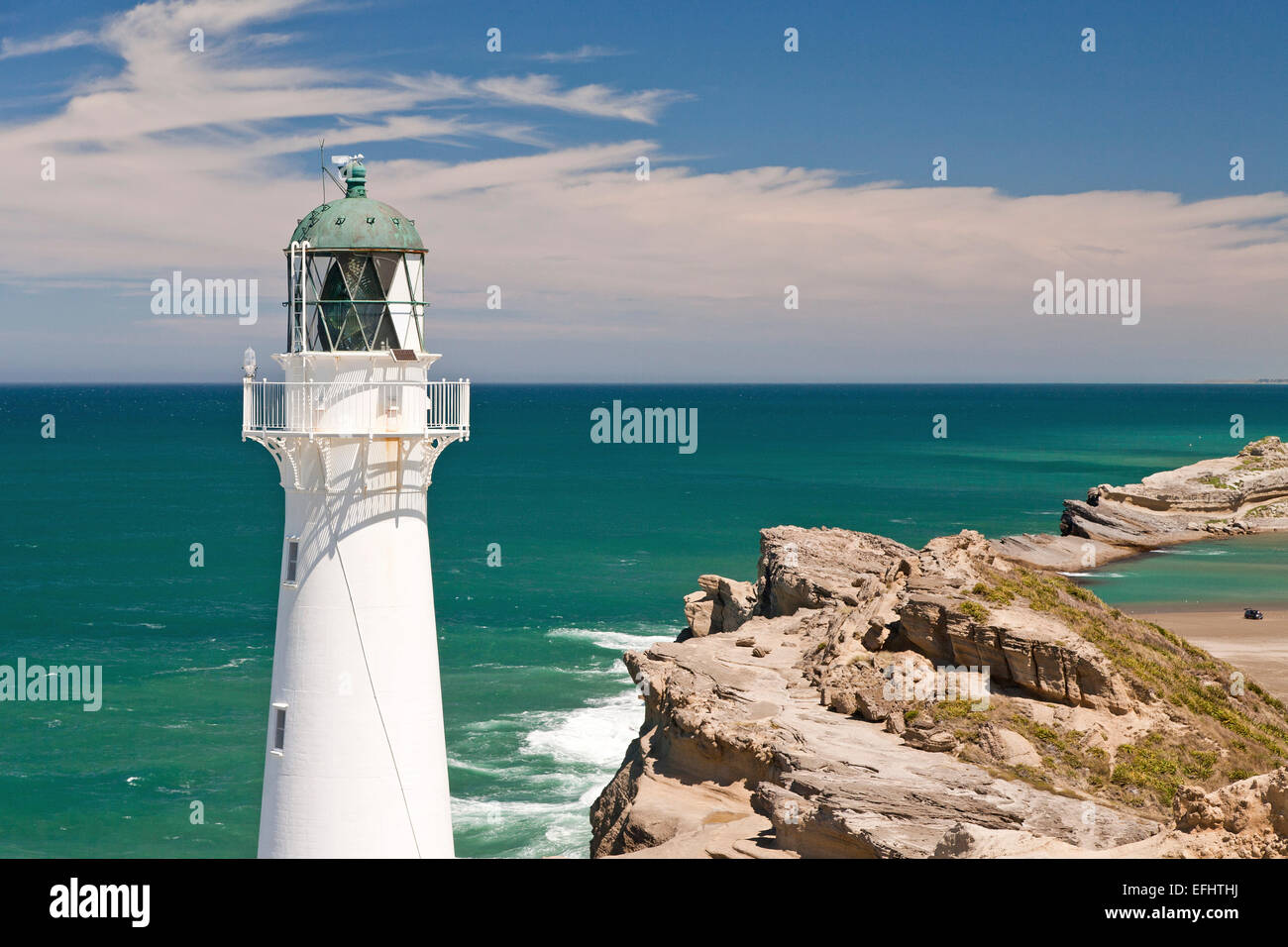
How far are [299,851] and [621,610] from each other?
43.7 metres

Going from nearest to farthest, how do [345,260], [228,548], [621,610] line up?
1. [345,260]
2. [621,610]
3. [228,548]

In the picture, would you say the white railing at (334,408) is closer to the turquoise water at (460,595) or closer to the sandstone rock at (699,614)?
the turquoise water at (460,595)

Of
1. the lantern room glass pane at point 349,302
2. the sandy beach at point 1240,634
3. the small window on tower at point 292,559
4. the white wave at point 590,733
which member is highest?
the lantern room glass pane at point 349,302

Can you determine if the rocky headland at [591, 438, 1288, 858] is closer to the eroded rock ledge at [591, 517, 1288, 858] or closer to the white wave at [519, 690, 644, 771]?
the eroded rock ledge at [591, 517, 1288, 858]

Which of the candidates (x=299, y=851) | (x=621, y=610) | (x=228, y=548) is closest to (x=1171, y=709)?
(x=299, y=851)

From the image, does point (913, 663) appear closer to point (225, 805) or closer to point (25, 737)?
point (225, 805)

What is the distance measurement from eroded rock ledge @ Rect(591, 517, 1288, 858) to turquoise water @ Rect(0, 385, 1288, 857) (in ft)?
26.7

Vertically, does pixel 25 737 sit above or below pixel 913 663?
below

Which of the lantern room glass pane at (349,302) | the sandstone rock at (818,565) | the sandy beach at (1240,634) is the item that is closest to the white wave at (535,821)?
the sandstone rock at (818,565)

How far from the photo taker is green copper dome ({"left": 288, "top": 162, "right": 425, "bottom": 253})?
49.7ft

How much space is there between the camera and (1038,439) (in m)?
193

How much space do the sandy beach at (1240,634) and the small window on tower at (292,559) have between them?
1248 inches

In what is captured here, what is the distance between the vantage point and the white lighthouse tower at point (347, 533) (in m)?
15.3

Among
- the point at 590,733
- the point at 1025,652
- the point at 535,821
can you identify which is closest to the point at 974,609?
the point at 1025,652
